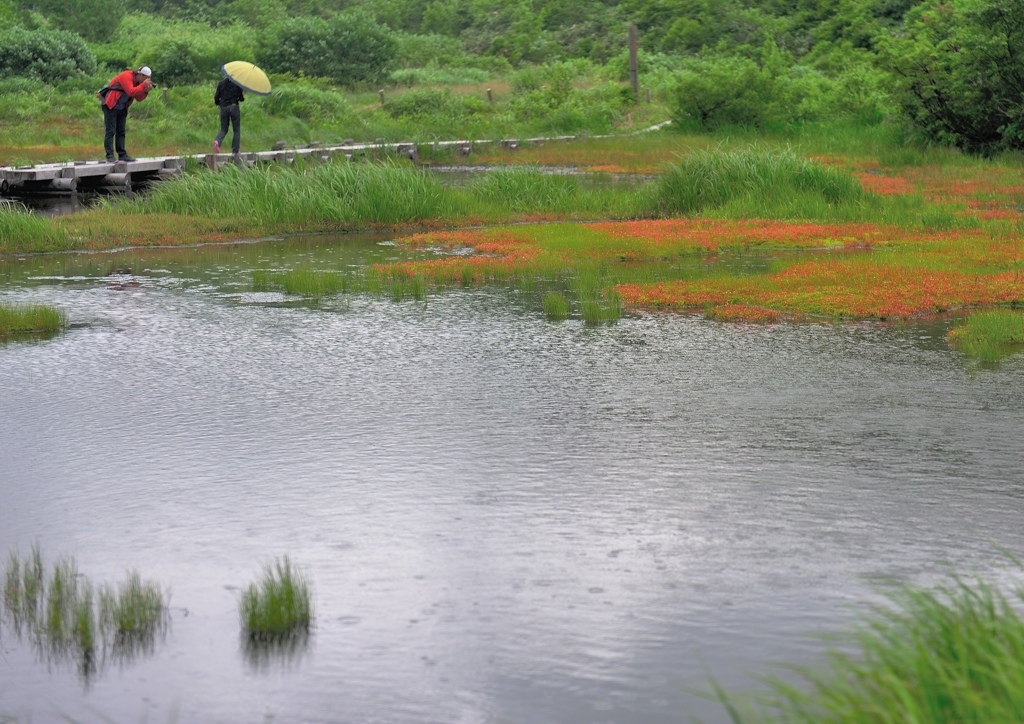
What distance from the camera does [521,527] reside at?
6.93 metres

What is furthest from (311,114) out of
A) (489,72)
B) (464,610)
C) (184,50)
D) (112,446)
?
(464,610)

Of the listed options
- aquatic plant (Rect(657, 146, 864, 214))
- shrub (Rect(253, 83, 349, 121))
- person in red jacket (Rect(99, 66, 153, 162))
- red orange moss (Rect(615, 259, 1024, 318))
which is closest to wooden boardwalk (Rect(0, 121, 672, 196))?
person in red jacket (Rect(99, 66, 153, 162))

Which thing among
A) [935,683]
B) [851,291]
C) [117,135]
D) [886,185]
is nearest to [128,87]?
[117,135]

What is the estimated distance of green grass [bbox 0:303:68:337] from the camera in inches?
503

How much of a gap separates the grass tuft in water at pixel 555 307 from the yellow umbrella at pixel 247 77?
1128cm

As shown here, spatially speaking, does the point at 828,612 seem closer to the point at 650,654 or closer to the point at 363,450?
the point at 650,654

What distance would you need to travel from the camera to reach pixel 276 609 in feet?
18.8

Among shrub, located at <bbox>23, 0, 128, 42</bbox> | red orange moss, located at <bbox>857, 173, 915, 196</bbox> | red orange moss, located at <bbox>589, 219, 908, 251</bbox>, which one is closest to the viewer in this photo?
red orange moss, located at <bbox>589, 219, 908, 251</bbox>

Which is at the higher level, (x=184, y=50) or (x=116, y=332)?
(x=184, y=50)

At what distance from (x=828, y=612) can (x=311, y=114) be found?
37.9m

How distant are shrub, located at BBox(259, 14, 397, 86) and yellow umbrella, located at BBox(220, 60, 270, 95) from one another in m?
28.6

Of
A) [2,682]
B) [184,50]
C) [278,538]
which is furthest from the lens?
[184,50]

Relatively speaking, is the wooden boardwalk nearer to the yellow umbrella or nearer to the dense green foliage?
the yellow umbrella

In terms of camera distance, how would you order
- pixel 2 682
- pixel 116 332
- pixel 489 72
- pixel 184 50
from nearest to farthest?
1. pixel 2 682
2. pixel 116 332
3. pixel 184 50
4. pixel 489 72
